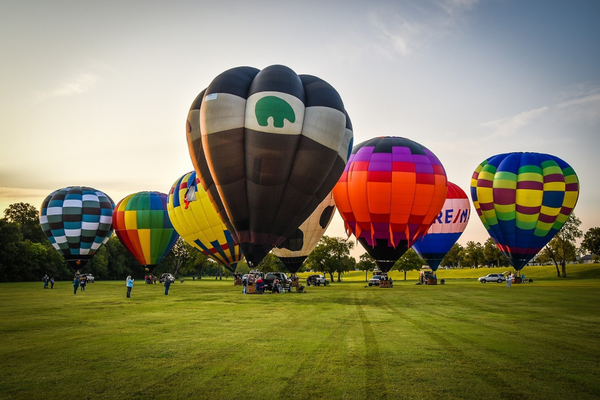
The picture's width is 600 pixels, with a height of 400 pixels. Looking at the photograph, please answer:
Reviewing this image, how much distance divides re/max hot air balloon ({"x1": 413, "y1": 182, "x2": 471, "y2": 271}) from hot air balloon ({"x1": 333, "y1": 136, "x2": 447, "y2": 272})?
9.89 m

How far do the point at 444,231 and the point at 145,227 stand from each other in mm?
28918

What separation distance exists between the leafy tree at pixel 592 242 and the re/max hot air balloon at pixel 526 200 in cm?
4667

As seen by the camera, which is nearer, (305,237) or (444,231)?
(305,237)

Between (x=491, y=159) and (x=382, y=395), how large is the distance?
37630 mm

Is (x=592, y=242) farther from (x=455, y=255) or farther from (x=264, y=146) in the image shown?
(x=264, y=146)

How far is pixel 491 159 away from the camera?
1535 inches

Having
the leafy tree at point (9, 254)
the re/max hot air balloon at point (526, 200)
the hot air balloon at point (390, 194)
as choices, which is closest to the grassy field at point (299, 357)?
the hot air balloon at point (390, 194)

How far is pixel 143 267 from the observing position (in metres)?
60.1

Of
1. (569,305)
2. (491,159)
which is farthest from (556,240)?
(569,305)

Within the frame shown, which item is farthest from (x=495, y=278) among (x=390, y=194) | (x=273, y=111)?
(x=273, y=111)

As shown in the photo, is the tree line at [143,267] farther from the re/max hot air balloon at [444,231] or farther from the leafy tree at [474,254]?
the re/max hot air balloon at [444,231]

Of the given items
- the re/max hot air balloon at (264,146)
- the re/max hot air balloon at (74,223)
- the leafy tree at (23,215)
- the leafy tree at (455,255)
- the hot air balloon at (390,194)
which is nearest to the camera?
the re/max hot air balloon at (264,146)

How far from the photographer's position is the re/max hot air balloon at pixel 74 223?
4206 cm

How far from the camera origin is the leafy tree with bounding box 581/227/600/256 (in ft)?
241
